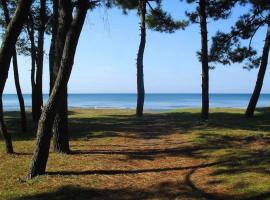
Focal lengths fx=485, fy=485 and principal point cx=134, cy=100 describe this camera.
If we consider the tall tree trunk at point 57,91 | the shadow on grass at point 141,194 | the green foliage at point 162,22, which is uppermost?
the green foliage at point 162,22

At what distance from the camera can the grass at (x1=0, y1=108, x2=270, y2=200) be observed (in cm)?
944

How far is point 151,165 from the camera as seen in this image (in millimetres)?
12172

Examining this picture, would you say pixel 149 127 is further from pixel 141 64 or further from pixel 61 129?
pixel 141 64

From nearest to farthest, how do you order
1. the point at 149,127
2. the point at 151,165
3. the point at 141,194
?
the point at 141,194 < the point at 151,165 < the point at 149,127

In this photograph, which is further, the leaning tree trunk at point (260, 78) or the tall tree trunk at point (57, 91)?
the leaning tree trunk at point (260, 78)

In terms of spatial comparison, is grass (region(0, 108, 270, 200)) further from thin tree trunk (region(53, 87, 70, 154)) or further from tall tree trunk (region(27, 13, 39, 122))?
tall tree trunk (region(27, 13, 39, 122))

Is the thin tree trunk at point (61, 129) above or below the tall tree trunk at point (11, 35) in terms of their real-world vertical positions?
below

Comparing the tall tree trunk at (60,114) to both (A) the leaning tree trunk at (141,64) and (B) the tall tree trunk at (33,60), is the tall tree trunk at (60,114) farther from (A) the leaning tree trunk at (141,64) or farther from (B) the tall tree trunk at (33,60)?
(A) the leaning tree trunk at (141,64)

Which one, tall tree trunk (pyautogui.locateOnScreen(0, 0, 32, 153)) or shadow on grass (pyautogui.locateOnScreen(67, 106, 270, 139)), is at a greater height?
tall tree trunk (pyautogui.locateOnScreen(0, 0, 32, 153))

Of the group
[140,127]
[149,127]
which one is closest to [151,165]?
[149,127]

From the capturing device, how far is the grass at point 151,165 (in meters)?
9.44

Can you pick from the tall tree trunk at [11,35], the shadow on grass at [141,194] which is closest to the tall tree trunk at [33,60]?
the tall tree trunk at [11,35]

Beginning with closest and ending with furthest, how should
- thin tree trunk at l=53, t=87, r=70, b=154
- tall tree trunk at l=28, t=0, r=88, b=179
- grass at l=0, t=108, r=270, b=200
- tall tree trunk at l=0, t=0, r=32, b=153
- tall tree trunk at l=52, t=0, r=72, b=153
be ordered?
grass at l=0, t=108, r=270, b=200
tall tree trunk at l=28, t=0, r=88, b=179
tall tree trunk at l=0, t=0, r=32, b=153
tall tree trunk at l=52, t=0, r=72, b=153
thin tree trunk at l=53, t=87, r=70, b=154

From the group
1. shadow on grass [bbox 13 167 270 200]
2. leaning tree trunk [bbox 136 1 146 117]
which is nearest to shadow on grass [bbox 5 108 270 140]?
leaning tree trunk [bbox 136 1 146 117]
